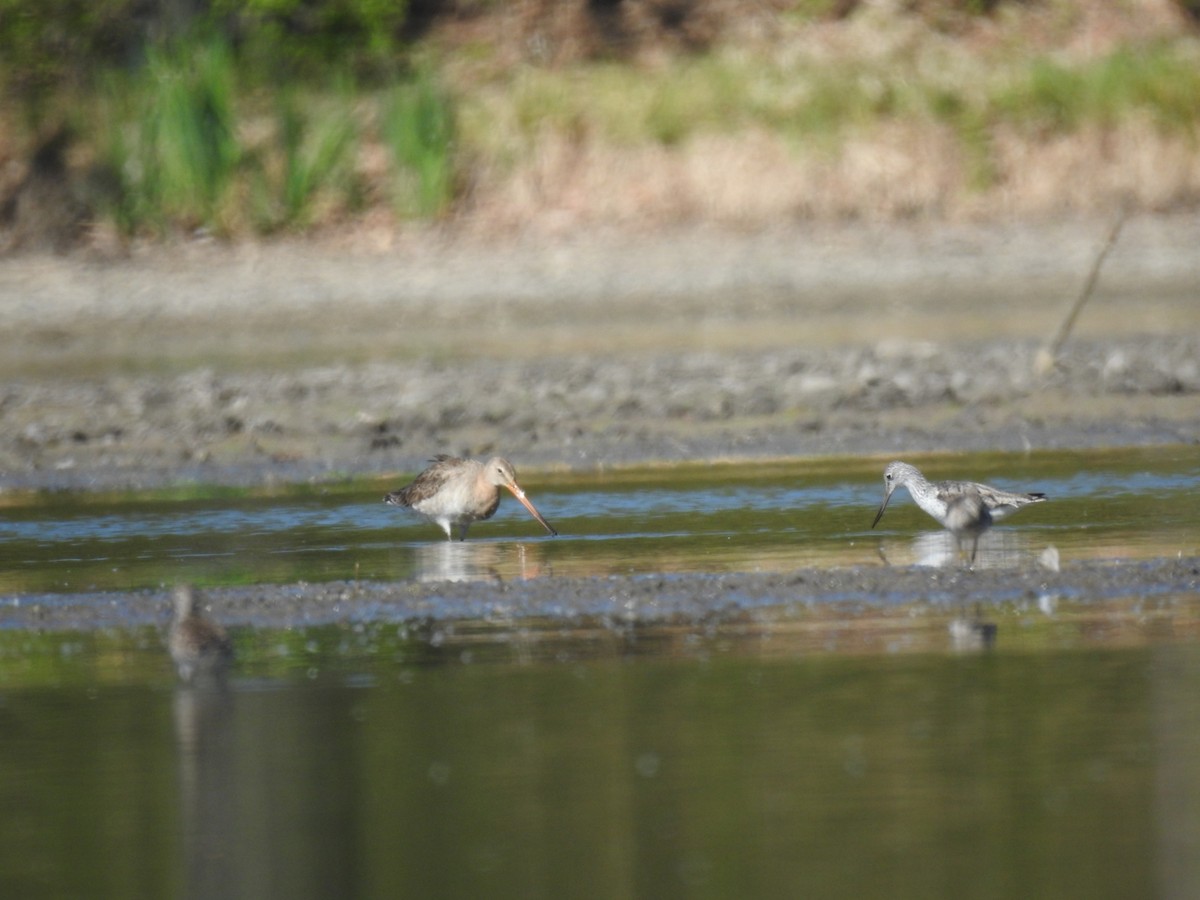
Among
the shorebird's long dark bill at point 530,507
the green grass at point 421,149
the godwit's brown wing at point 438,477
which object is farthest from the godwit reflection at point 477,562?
the green grass at point 421,149

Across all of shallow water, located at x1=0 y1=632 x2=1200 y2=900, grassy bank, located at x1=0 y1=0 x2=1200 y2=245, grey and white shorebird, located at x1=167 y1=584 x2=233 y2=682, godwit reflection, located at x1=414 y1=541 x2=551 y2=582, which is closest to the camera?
shallow water, located at x1=0 y1=632 x2=1200 y2=900

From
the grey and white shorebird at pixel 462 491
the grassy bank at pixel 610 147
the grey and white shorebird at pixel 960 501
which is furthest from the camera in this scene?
the grassy bank at pixel 610 147

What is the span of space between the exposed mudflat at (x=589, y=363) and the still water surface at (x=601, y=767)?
Result: 0.94 m

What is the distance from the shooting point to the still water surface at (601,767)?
497 centimetres

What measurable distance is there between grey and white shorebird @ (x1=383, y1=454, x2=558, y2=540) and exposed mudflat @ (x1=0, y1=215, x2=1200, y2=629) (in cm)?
181

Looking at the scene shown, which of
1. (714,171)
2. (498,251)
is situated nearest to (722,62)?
(714,171)

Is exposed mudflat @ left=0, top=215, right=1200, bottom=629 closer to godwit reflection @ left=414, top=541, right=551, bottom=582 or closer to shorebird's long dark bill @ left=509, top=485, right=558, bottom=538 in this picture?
godwit reflection @ left=414, top=541, right=551, bottom=582

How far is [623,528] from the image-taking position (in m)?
9.96

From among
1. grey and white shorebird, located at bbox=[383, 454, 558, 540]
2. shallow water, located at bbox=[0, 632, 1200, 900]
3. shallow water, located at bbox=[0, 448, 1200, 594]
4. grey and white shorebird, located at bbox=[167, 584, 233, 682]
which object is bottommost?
shallow water, located at bbox=[0, 632, 1200, 900]

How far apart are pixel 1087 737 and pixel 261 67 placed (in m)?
18.5

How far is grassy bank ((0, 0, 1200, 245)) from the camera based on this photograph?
69.9ft

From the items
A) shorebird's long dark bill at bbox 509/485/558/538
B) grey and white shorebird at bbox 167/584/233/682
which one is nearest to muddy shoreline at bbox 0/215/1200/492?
shorebird's long dark bill at bbox 509/485/558/538

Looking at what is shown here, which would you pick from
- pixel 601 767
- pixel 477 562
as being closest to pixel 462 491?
pixel 477 562

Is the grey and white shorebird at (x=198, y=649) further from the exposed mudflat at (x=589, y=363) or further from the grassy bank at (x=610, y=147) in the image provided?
the grassy bank at (x=610, y=147)
